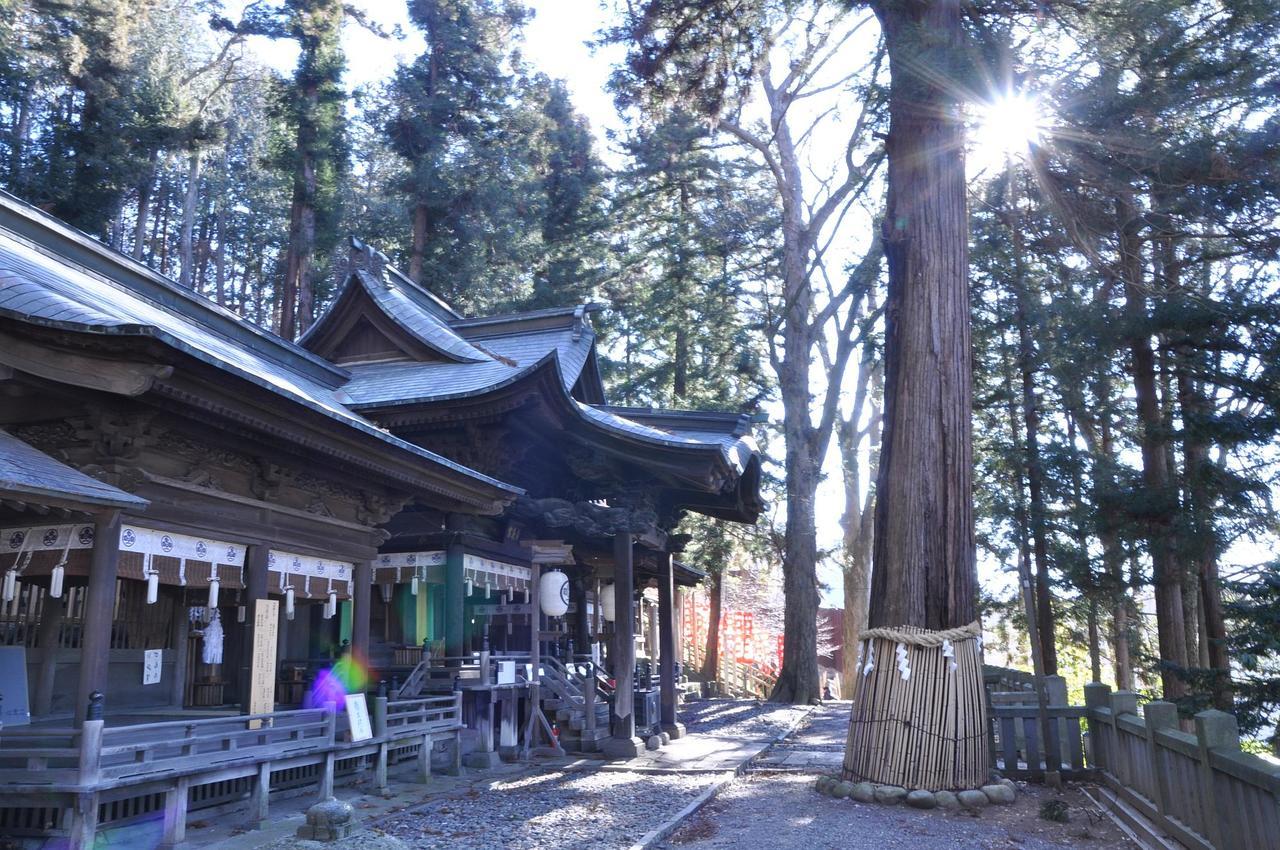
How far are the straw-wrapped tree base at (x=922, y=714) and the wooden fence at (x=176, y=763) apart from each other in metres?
4.88

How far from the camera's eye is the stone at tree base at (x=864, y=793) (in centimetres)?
839

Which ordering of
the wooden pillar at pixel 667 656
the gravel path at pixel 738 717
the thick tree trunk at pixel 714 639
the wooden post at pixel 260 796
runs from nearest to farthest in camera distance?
the wooden post at pixel 260 796 → the wooden pillar at pixel 667 656 → the gravel path at pixel 738 717 → the thick tree trunk at pixel 714 639

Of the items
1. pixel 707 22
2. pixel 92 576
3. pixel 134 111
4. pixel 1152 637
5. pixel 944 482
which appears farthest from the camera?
pixel 134 111

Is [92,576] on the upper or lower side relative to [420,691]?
upper

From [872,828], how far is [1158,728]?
2370 millimetres

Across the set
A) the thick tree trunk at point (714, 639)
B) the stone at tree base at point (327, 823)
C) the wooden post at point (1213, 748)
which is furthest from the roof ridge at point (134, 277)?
the thick tree trunk at point (714, 639)

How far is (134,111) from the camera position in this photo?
84.7 feet

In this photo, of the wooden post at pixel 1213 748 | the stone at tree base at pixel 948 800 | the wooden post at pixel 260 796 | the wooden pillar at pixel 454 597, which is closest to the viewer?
the wooden post at pixel 1213 748

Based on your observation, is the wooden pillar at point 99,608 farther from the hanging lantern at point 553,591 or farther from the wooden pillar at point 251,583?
the hanging lantern at point 553,591

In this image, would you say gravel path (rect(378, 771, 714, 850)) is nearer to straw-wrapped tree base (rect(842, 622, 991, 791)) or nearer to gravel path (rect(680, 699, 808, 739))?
straw-wrapped tree base (rect(842, 622, 991, 791))

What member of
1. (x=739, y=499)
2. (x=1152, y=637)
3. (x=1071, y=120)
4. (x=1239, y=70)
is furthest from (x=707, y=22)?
(x=1152, y=637)

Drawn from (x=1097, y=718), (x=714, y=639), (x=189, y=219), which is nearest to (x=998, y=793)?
(x=1097, y=718)

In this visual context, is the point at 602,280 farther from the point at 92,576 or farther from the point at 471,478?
the point at 92,576

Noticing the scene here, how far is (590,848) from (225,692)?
6.09m
